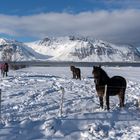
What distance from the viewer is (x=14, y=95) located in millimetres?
24859

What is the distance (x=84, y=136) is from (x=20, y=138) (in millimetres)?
2081

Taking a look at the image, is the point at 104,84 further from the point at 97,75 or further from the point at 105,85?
the point at 97,75

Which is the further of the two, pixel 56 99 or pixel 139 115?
pixel 56 99

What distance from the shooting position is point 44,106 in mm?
20406

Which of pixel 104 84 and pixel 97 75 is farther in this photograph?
pixel 104 84

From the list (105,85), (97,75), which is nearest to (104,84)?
(105,85)

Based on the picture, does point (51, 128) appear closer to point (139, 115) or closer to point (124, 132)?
point (124, 132)

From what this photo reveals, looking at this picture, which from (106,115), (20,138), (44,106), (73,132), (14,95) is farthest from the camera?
(14,95)

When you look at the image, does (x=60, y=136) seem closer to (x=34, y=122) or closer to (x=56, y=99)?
(x=34, y=122)

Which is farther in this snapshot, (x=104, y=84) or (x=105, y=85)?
(x=104, y=84)

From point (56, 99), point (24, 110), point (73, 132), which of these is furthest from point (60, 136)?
point (56, 99)

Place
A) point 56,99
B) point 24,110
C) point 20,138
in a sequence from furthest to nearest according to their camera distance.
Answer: point 56,99
point 24,110
point 20,138

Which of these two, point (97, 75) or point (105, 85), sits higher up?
point (97, 75)

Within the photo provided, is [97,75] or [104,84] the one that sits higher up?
[97,75]
